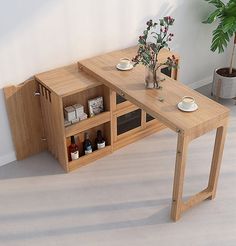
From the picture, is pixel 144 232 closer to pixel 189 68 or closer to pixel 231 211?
pixel 231 211

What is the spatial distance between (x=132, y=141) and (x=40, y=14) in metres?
1.27

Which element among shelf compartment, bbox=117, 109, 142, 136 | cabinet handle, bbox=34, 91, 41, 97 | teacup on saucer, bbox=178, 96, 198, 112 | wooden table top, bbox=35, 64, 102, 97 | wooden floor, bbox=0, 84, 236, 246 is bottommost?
wooden floor, bbox=0, 84, 236, 246

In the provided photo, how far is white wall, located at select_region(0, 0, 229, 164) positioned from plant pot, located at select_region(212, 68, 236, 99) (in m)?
0.53

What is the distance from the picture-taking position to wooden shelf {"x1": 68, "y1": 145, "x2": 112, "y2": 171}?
9.65 feet

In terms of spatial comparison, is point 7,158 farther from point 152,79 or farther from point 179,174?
point 179,174

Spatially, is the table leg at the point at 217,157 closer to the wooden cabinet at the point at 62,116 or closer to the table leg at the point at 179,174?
the table leg at the point at 179,174

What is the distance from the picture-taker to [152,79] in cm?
254

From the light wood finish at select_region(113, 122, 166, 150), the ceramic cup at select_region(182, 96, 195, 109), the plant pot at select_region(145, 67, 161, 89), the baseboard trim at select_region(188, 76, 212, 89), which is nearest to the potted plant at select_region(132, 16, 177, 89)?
the plant pot at select_region(145, 67, 161, 89)

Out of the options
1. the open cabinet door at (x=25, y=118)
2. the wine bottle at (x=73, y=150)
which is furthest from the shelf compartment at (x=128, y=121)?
the open cabinet door at (x=25, y=118)

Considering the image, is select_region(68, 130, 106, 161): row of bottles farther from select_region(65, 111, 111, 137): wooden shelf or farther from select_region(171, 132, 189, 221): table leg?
select_region(171, 132, 189, 221): table leg

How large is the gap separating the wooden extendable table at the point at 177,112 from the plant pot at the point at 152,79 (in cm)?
4

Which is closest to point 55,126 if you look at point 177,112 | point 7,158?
point 7,158

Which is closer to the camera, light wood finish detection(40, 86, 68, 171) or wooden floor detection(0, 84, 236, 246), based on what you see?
wooden floor detection(0, 84, 236, 246)

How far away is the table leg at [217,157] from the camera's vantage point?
239 cm
